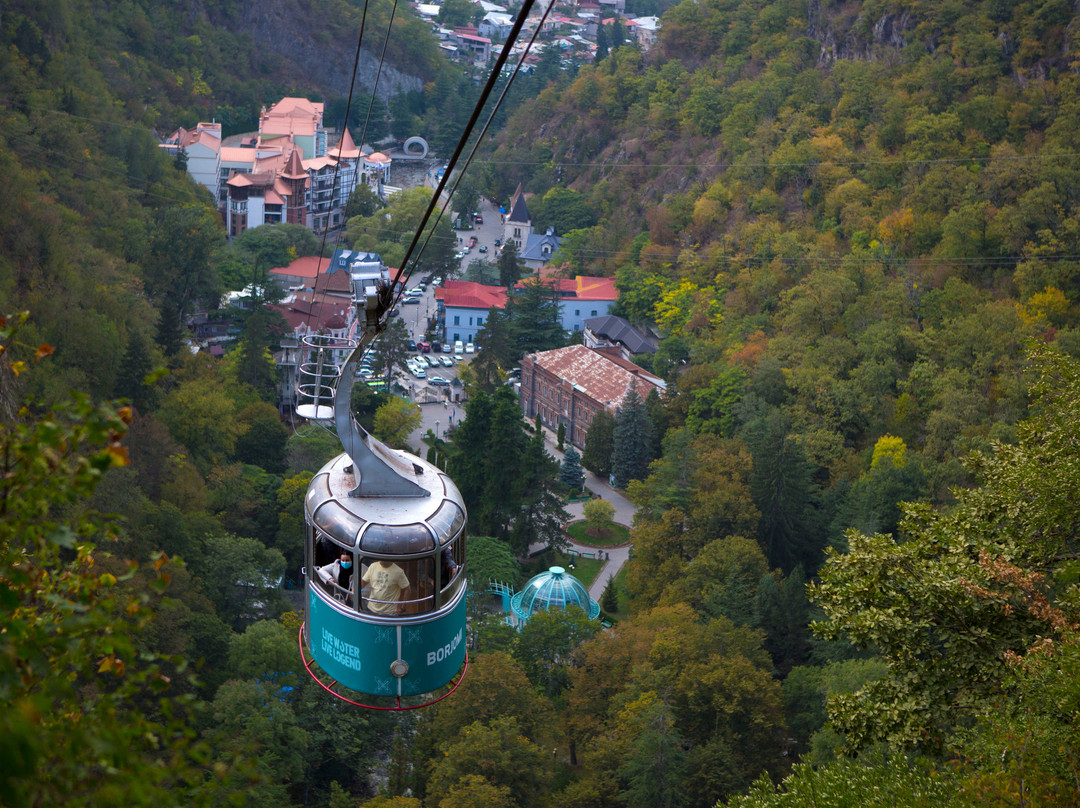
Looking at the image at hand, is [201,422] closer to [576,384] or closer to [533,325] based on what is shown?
[576,384]

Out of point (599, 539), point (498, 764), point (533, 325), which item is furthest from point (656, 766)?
point (533, 325)

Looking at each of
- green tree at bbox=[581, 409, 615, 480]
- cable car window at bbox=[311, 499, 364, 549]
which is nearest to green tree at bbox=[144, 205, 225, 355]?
green tree at bbox=[581, 409, 615, 480]

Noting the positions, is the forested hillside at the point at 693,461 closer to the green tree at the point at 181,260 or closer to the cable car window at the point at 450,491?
the green tree at the point at 181,260

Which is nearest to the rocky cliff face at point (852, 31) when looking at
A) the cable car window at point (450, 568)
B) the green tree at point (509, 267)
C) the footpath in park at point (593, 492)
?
the green tree at point (509, 267)

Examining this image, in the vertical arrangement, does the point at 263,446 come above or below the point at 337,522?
below

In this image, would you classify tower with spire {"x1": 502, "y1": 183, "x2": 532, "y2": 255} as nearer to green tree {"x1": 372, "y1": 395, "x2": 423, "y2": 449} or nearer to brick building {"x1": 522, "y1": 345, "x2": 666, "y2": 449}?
brick building {"x1": 522, "y1": 345, "x2": 666, "y2": 449}
